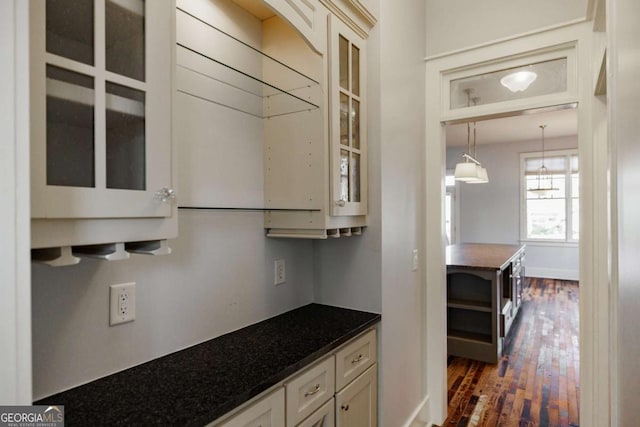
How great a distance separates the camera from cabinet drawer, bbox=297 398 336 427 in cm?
139

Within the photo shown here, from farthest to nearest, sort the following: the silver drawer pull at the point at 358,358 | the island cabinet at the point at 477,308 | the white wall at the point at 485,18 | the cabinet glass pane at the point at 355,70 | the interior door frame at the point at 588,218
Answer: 1. the island cabinet at the point at 477,308
2. the white wall at the point at 485,18
3. the interior door frame at the point at 588,218
4. the cabinet glass pane at the point at 355,70
5. the silver drawer pull at the point at 358,358

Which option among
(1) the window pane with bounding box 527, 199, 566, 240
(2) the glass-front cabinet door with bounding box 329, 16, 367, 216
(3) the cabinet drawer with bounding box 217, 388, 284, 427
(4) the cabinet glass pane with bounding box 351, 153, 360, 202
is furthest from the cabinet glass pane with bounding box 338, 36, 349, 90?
(1) the window pane with bounding box 527, 199, 566, 240

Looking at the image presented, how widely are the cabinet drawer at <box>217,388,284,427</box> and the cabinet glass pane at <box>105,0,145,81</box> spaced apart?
99cm

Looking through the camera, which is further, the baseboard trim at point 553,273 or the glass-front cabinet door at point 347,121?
the baseboard trim at point 553,273

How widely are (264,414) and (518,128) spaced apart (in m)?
6.36

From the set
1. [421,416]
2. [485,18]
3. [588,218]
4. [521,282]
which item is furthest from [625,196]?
[521,282]

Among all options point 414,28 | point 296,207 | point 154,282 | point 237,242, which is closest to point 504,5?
point 414,28

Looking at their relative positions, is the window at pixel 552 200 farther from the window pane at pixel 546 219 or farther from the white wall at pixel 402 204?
the white wall at pixel 402 204

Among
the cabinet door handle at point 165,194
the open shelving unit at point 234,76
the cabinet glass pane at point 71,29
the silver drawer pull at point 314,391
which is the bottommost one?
the silver drawer pull at point 314,391

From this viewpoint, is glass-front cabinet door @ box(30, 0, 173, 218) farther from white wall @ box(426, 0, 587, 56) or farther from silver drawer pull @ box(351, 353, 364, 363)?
white wall @ box(426, 0, 587, 56)

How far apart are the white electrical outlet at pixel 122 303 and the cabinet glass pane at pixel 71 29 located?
70 cm

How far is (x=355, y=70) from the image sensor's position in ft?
6.00

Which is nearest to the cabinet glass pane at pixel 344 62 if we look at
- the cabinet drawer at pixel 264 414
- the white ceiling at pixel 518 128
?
the cabinet drawer at pixel 264 414

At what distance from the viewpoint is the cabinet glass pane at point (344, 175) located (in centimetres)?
171
